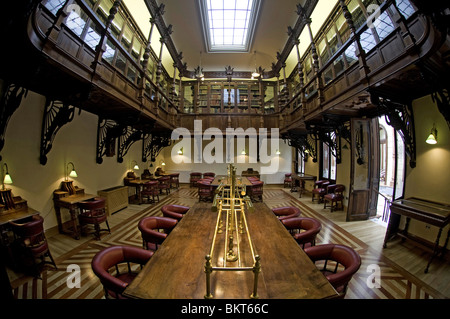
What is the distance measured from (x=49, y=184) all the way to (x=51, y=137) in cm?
109

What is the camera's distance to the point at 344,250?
1.78 meters

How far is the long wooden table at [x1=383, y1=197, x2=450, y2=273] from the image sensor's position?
2.76 metres

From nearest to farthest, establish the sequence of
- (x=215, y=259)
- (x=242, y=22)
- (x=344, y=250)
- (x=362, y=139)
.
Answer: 1. (x=215, y=259)
2. (x=344, y=250)
3. (x=362, y=139)
4. (x=242, y=22)

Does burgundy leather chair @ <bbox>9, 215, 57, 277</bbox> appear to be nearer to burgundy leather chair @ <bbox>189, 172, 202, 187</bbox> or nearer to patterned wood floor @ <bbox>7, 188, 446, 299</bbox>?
patterned wood floor @ <bbox>7, 188, 446, 299</bbox>

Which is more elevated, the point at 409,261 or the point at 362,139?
the point at 362,139

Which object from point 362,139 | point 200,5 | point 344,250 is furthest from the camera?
point 200,5

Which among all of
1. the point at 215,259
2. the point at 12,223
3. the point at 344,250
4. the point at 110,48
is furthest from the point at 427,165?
the point at 110,48

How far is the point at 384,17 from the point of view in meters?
2.99

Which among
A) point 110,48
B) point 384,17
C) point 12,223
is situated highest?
point 110,48

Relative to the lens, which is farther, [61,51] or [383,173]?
[383,173]

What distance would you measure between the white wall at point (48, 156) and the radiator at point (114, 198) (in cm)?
30

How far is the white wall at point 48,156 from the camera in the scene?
3.24 metres

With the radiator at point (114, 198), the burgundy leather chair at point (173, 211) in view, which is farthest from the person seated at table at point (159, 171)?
the burgundy leather chair at point (173, 211)

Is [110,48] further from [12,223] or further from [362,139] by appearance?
[362,139]
